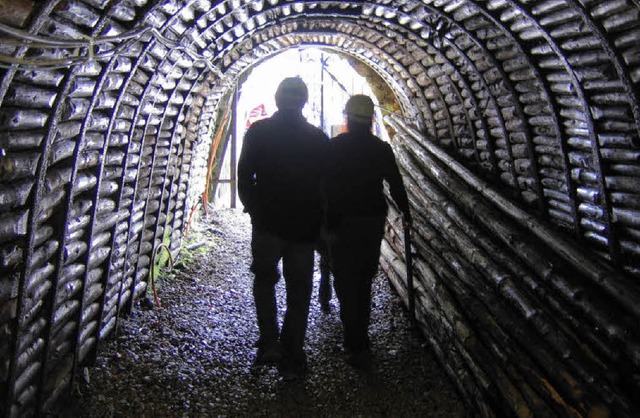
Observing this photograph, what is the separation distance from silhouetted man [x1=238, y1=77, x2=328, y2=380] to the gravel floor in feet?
1.16

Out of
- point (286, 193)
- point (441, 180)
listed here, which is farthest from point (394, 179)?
point (441, 180)

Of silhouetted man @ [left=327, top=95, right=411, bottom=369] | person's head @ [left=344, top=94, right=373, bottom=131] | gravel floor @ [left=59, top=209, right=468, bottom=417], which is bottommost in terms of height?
gravel floor @ [left=59, top=209, right=468, bottom=417]

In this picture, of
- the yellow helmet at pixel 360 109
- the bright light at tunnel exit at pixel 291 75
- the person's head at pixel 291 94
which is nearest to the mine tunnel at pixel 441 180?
the person's head at pixel 291 94

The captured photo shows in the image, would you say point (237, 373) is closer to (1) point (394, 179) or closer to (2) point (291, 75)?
(1) point (394, 179)

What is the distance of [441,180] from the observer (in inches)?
261

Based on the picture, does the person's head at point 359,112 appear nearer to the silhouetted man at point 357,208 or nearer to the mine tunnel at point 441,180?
the silhouetted man at point 357,208

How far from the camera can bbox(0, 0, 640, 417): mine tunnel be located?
2.91 m

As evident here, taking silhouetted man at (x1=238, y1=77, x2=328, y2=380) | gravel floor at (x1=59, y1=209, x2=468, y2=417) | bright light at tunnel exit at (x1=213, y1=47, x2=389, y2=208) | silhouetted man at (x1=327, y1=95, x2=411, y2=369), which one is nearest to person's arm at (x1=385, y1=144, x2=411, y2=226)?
silhouetted man at (x1=327, y1=95, x2=411, y2=369)

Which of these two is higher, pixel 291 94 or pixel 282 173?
pixel 291 94

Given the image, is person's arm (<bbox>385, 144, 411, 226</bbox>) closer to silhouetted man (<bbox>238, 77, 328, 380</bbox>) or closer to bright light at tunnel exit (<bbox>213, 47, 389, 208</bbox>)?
silhouetted man (<bbox>238, 77, 328, 380</bbox>)

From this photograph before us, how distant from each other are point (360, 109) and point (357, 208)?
2.75ft

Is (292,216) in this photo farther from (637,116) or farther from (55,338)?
(637,116)

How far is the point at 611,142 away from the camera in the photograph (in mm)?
4012

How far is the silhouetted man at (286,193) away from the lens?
12.7 feet
